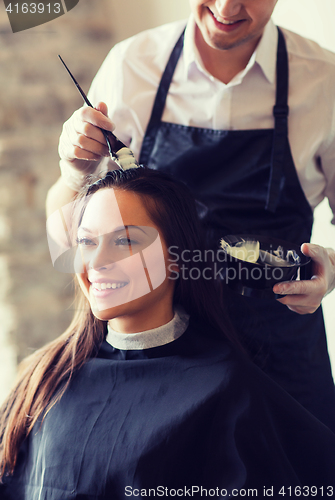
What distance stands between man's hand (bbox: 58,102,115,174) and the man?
0.13 metres

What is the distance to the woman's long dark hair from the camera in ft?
3.42

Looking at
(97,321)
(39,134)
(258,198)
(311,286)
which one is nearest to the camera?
(311,286)

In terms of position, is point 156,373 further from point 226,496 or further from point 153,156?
point 153,156

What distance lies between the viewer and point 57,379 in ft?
3.75

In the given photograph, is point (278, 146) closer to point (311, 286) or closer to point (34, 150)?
point (311, 286)

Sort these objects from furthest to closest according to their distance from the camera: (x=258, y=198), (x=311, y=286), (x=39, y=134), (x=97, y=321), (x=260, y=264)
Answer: (x=39, y=134) < (x=258, y=198) < (x=97, y=321) < (x=311, y=286) < (x=260, y=264)

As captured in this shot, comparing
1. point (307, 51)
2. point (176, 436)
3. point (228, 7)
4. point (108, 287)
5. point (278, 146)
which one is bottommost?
point (176, 436)

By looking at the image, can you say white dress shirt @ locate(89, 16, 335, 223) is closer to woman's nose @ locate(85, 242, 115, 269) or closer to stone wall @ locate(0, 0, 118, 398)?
woman's nose @ locate(85, 242, 115, 269)

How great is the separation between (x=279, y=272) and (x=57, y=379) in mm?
664

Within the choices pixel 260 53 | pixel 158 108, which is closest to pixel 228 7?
pixel 260 53

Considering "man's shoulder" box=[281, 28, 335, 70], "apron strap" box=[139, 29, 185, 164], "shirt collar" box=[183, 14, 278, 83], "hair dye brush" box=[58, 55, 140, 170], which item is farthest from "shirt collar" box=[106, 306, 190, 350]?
"man's shoulder" box=[281, 28, 335, 70]

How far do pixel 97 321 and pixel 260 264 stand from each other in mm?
507

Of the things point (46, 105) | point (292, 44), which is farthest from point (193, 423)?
point (46, 105)

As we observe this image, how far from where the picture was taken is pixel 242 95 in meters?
1.28
